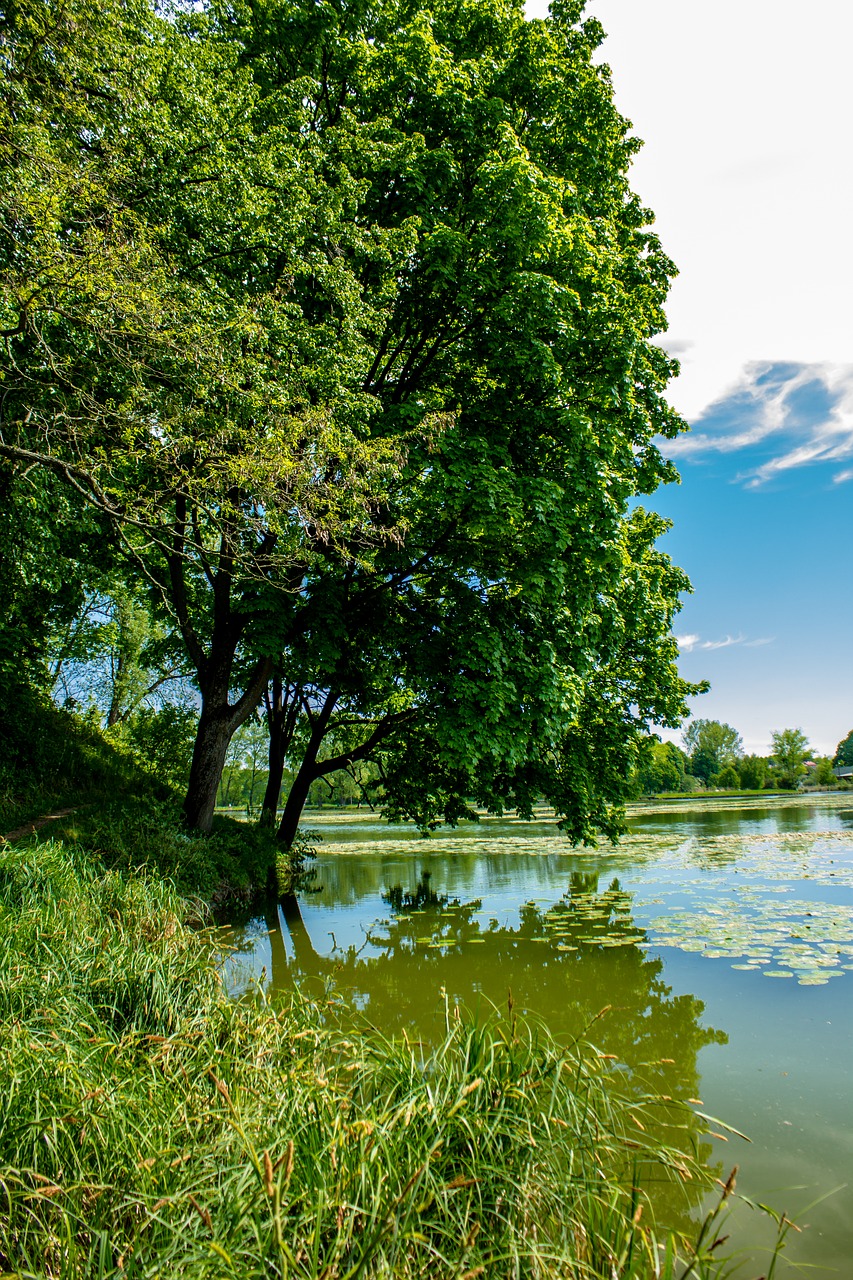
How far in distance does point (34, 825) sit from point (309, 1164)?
10035mm

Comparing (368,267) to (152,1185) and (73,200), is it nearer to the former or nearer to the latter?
(73,200)

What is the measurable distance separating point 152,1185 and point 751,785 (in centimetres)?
8661

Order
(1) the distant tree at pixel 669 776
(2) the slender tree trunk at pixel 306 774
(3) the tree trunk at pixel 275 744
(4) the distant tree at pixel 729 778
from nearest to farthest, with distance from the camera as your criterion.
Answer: (2) the slender tree trunk at pixel 306 774, (3) the tree trunk at pixel 275 744, (1) the distant tree at pixel 669 776, (4) the distant tree at pixel 729 778

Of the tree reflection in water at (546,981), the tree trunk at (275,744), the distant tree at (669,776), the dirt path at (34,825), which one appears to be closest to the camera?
the tree reflection in water at (546,981)

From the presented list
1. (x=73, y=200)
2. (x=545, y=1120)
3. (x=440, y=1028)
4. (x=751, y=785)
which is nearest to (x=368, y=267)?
(x=73, y=200)

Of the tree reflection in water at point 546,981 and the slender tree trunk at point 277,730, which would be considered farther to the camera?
the slender tree trunk at point 277,730

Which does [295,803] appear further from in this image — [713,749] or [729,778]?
[713,749]

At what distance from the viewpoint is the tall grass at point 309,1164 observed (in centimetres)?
208

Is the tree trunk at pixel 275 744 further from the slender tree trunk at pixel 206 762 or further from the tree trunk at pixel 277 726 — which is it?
the slender tree trunk at pixel 206 762

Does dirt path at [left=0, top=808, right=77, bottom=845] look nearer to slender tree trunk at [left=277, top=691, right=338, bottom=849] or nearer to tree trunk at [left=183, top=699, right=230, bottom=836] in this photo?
Result: tree trunk at [left=183, top=699, right=230, bottom=836]

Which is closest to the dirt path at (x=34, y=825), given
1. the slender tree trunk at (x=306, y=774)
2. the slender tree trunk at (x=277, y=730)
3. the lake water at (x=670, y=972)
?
the lake water at (x=670, y=972)

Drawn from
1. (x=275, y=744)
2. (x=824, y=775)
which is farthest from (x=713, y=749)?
(x=275, y=744)

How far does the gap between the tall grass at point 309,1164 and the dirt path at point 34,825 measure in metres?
6.61

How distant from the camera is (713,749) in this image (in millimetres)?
96188
